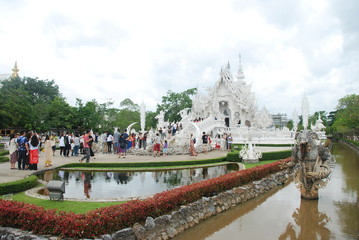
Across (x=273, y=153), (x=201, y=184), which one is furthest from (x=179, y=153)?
(x=201, y=184)

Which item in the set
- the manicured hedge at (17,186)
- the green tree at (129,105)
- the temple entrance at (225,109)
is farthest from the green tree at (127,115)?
the manicured hedge at (17,186)

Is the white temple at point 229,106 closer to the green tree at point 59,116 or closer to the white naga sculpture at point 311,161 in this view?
the green tree at point 59,116

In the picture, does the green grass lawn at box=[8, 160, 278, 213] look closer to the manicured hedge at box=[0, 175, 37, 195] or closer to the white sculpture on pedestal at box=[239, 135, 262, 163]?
the manicured hedge at box=[0, 175, 37, 195]

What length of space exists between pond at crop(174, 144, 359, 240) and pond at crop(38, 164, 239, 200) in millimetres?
2639

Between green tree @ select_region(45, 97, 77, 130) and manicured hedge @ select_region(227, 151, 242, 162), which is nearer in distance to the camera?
manicured hedge @ select_region(227, 151, 242, 162)

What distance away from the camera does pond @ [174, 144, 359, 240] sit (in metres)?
6.96

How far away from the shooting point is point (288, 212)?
8.66 metres

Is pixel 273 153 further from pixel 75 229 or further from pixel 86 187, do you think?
pixel 75 229

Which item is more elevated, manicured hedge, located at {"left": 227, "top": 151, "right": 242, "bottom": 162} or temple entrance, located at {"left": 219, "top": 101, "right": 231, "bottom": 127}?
temple entrance, located at {"left": 219, "top": 101, "right": 231, "bottom": 127}

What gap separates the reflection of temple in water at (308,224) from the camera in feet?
22.7

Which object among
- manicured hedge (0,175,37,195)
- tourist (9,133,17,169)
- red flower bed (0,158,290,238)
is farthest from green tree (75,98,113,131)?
red flower bed (0,158,290,238)

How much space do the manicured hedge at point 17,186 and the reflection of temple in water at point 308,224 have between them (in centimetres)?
825

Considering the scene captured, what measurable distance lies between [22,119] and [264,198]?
3283 cm

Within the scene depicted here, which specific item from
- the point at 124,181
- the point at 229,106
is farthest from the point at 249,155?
the point at 229,106
